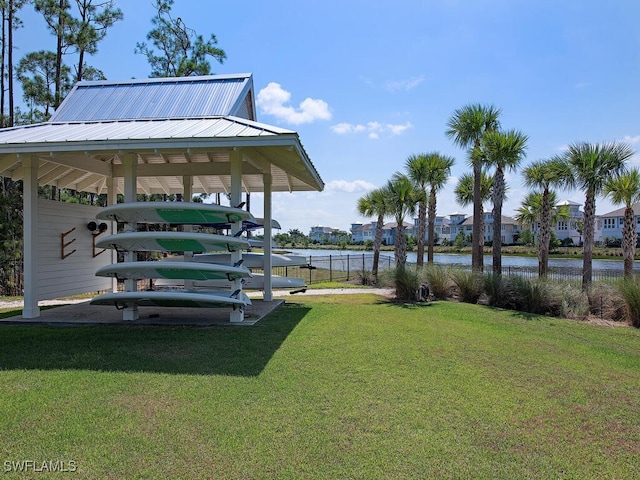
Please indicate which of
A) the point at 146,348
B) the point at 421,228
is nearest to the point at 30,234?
the point at 146,348

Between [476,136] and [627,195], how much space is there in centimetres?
567

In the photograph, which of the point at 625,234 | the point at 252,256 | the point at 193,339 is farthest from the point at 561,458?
the point at 625,234

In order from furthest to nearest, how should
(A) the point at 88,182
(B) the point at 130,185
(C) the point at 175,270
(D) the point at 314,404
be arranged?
1. (A) the point at 88,182
2. (B) the point at 130,185
3. (C) the point at 175,270
4. (D) the point at 314,404

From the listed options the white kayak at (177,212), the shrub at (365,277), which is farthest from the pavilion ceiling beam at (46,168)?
the shrub at (365,277)

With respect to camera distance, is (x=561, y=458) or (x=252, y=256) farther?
(x=252, y=256)

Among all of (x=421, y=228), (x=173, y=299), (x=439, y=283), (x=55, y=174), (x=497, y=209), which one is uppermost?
(x=55, y=174)

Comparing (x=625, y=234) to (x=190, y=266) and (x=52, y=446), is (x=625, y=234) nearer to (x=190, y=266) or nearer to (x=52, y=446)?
(x=190, y=266)

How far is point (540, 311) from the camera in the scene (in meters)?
12.1

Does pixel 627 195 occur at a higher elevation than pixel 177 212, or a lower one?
higher

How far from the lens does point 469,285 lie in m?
13.4

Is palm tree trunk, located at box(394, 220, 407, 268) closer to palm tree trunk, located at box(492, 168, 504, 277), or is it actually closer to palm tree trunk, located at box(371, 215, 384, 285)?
palm tree trunk, located at box(371, 215, 384, 285)

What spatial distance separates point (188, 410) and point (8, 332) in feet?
17.3

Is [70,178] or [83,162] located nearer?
[83,162]

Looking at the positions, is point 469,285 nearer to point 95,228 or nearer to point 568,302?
point 568,302
